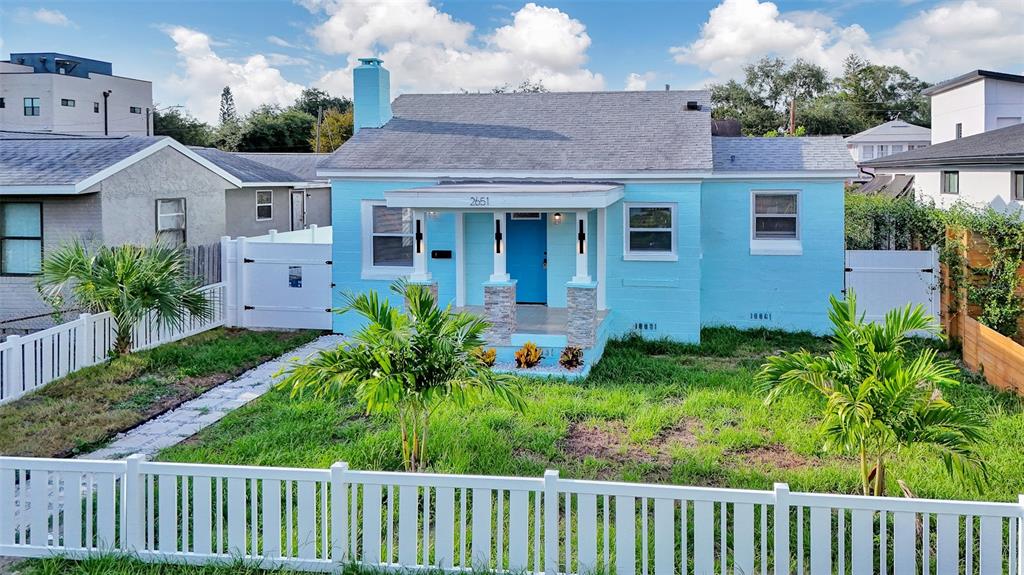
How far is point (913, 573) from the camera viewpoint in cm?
455

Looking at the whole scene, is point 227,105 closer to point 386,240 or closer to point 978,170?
point 386,240

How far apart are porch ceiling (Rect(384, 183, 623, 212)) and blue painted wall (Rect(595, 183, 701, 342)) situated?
1.06m

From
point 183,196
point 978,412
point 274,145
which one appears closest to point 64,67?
point 274,145

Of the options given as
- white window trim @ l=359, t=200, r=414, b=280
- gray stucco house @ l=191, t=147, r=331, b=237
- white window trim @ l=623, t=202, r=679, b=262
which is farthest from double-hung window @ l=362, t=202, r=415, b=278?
gray stucco house @ l=191, t=147, r=331, b=237

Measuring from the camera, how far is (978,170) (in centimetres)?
1580

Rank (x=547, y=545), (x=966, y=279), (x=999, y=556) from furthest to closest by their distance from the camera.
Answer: (x=966, y=279) < (x=547, y=545) < (x=999, y=556)

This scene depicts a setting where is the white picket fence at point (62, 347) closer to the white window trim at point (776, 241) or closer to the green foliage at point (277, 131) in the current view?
the white window trim at point (776, 241)

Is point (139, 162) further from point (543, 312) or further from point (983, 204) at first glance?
point (983, 204)

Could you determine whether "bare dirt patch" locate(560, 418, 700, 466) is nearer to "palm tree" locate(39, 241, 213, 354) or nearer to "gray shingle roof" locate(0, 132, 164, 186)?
"palm tree" locate(39, 241, 213, 354)

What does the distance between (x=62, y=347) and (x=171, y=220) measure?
18.5 feet

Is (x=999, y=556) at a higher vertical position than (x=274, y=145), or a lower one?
lower

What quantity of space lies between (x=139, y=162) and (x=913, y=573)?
13537 mm

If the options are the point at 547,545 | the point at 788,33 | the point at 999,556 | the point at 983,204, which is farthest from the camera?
the point at 788,33

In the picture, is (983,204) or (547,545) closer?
(547,545)
